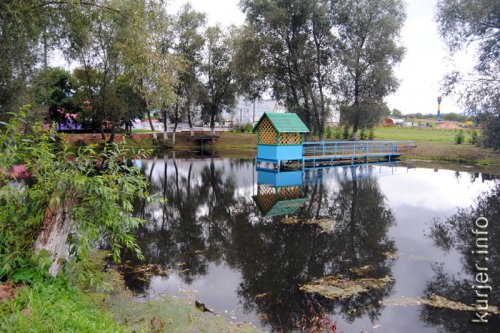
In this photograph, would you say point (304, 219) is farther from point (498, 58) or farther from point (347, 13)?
point (347, 13)

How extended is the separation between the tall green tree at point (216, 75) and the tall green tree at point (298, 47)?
6833 mm

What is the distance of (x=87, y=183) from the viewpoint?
413 cm

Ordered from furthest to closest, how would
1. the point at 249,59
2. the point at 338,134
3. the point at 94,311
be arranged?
the point at 338,134 → the point at 249,59 → the point at 94,311

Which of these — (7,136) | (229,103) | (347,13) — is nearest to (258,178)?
(7,136)

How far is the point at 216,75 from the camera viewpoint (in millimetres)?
35656

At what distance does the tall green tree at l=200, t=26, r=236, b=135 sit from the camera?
3503cm

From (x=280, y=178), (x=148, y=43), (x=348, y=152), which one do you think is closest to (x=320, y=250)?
(x=148, y=43)

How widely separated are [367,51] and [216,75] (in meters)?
14.2

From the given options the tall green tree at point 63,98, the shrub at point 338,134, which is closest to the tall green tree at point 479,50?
the shrub at point 338,134

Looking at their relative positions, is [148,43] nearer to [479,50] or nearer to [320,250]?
[320,250]

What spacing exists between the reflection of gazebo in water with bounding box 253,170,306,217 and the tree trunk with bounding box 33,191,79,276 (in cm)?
665

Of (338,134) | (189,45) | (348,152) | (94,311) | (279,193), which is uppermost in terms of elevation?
(189,45)

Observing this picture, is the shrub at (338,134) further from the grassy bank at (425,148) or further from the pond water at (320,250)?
the pond water at (320,250)

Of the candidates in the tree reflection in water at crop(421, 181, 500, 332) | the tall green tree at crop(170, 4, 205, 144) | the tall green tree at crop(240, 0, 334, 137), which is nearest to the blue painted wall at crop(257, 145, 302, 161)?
the tall green tree at crop(240, 0, 334, 137)
